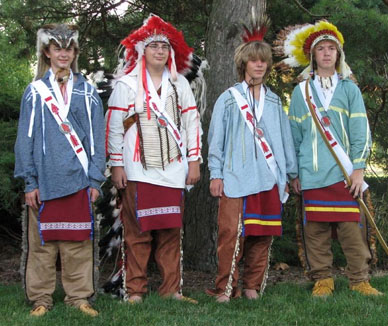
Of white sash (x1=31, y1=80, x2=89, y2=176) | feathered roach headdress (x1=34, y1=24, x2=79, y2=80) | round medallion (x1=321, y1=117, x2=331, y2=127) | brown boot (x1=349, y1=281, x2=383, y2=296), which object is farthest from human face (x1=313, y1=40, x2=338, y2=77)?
white sash (x1=31, y1=80, x2=89, y2=176)

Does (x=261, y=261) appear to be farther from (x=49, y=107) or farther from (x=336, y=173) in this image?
(x=49, y=107)

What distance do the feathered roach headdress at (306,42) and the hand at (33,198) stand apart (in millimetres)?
2354

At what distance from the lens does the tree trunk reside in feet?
18.6

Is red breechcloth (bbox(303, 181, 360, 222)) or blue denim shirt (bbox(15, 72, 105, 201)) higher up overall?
blue denim shirt (bbox(15, 72, 105, 201))

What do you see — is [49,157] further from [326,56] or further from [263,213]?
[326,56]

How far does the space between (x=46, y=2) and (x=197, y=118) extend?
8.90 feet

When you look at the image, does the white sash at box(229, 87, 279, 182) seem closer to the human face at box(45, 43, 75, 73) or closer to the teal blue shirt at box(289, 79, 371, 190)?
the teal blue shirt at box(289, 79, 371, 190)

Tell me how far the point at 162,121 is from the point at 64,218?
3.34 feet

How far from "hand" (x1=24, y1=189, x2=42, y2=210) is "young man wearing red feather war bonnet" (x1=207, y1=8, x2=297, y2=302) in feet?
4.24

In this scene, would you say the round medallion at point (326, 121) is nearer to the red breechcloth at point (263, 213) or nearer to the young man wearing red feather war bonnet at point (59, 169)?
the red breechcloth at point (263, 213)

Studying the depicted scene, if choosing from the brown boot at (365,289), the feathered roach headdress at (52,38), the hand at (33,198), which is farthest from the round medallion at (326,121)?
the hand at (33,198)

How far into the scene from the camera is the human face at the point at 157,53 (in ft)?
14.9

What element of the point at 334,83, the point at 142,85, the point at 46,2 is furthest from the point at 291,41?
the point at 46,2

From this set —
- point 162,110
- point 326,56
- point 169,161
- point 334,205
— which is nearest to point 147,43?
point 162,110
